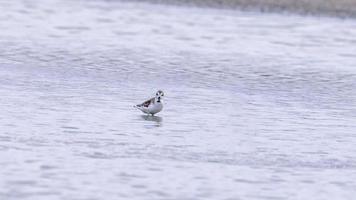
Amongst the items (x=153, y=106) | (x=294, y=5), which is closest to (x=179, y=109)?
A: (x=153, y=106)

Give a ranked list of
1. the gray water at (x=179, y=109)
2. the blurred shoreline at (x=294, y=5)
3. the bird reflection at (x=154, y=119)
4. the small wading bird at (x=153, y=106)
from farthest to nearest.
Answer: the blurred shoreline at (x=294, y=5), the small wading bird at (x=153, y=106), the bird reflection at (x=154, y=119), the gray water at (x=179, y=109)

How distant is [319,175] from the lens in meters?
14.9

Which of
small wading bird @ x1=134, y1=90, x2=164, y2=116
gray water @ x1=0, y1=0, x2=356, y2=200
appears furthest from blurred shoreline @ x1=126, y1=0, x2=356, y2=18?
small wading bird @ x1=134, y1=90, x2=164, y2=116

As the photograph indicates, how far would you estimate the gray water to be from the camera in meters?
14.3

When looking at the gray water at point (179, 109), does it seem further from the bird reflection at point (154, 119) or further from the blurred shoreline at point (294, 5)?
the blurred shoreline at point (294, 5)

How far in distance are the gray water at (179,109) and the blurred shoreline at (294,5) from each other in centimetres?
117

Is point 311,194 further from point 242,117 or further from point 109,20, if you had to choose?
point 109,20

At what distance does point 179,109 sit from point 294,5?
1914 centimetres

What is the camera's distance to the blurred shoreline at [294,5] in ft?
122

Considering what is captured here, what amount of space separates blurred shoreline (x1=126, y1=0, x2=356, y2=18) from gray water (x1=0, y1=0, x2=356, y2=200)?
1.17 metres

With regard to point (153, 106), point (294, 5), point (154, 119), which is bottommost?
point (154, 119)

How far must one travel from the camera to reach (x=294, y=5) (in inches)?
1515

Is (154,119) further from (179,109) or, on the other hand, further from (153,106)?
(179,109)

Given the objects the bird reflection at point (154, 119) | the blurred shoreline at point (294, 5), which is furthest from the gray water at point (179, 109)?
the blurred shoreline at point (294, 5)
